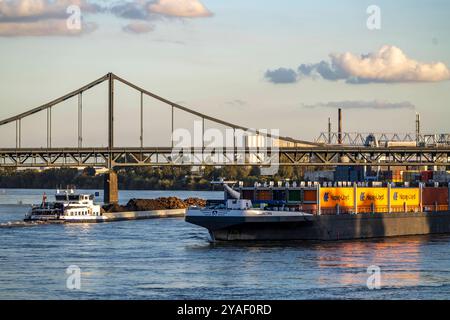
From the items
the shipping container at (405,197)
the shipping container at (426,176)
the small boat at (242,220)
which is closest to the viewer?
the small boat at (242,220)

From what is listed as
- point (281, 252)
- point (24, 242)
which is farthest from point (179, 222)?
point (281, 252)

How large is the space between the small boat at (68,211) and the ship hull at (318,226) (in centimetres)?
2473

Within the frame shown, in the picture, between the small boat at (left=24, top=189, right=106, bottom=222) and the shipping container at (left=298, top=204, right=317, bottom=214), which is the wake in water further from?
the shipping container at (left=298, top=204, right=317, bottom=214)

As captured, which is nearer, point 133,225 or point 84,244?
point 84,244

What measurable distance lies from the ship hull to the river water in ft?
3.98

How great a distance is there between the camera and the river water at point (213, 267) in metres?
40.8

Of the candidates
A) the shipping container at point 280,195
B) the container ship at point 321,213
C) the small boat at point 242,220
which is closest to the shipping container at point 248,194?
the container ship at point 321,213

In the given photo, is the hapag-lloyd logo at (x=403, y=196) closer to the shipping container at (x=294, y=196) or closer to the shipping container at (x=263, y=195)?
the shipping container at (x=294, y=196)

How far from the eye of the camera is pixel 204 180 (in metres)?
186

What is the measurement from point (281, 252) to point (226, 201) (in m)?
6.27

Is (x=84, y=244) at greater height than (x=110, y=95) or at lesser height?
lesser
